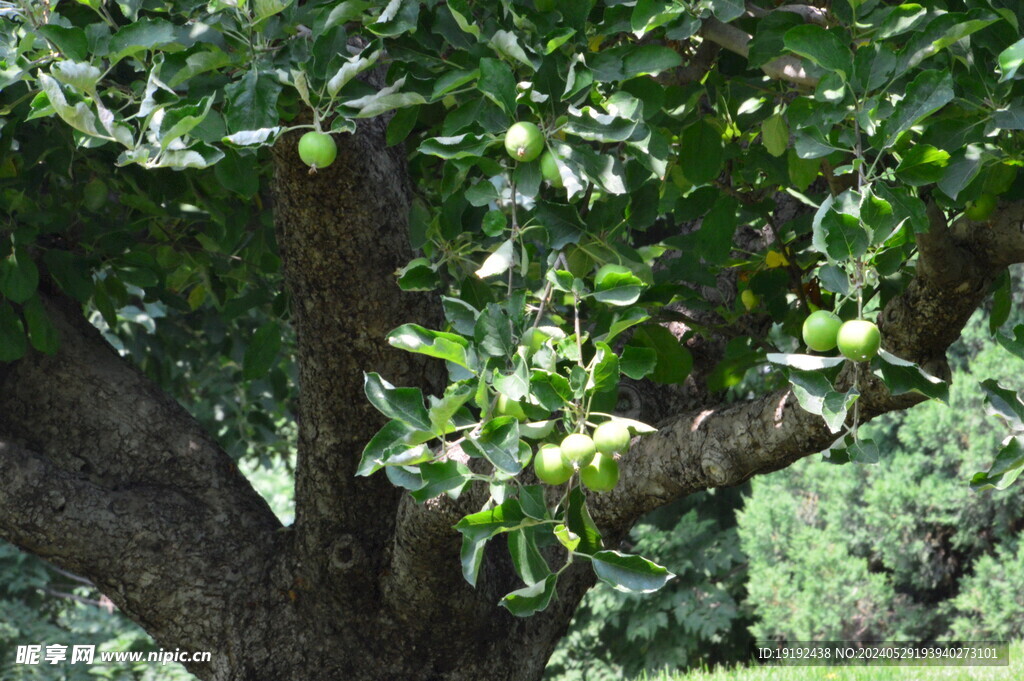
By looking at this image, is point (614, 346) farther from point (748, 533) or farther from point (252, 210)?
point (748, 533)

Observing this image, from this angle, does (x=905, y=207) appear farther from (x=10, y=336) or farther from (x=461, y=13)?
(x=10, y=336)

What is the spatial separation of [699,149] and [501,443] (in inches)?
33.1

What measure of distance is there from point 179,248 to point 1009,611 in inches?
219

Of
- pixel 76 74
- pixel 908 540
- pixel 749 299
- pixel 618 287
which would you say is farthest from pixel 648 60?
pixel 908 540

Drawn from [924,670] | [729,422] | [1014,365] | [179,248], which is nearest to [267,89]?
[729,422]

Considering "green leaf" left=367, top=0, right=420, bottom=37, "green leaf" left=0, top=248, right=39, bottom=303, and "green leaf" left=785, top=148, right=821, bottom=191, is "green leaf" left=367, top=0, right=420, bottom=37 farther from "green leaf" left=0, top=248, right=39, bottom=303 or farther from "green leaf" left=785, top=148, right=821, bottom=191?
"green leaf" left=0, top=248, right=39, bottom=303

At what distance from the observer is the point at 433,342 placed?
4.21 ft

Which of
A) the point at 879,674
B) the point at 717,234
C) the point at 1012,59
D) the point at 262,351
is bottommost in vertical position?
the point at 879,674

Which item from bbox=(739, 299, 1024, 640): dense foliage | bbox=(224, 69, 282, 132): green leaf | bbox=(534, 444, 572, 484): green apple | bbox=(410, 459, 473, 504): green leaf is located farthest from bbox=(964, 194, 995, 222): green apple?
bbox=(739, 299, 1024, 640): dense foliage

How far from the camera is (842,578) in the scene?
6.76 meters

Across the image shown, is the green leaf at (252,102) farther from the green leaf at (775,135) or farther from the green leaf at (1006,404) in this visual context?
the green leaf at (1006,404)

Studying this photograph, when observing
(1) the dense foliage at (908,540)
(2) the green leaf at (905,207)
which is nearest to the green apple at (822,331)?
(2) the green leaf at (905,207)

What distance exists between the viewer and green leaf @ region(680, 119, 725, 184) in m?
1.77

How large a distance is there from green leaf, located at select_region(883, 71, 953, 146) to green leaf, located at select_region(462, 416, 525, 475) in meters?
0.55
